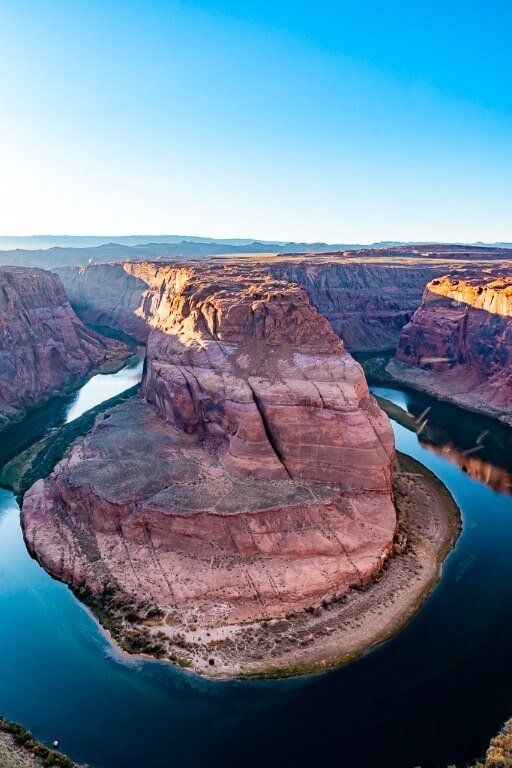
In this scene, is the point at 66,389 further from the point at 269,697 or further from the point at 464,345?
the point at 464,345

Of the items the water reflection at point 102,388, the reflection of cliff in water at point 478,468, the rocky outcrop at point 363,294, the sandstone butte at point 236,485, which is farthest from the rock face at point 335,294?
the sandstone butte at point 236,485

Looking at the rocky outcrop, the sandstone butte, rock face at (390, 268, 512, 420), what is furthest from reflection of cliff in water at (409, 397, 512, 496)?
the rocky outcrop

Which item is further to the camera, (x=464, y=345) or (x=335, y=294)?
(x=335, y=294)

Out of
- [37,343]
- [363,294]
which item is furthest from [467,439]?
[363,294]

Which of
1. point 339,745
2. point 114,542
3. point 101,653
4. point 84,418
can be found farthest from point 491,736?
point 84,418

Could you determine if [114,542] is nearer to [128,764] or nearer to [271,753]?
[128,764]

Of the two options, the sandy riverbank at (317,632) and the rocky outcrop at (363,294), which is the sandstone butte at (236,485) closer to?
the sandy riverbank at (317,632)
